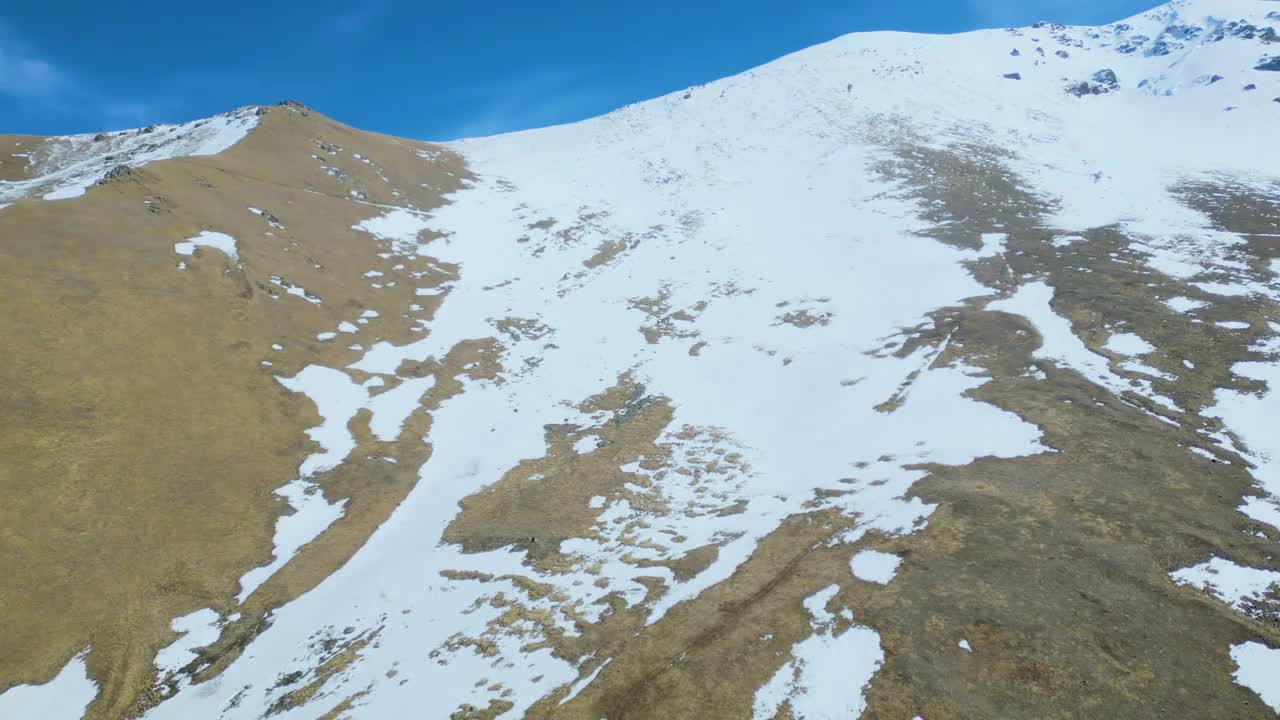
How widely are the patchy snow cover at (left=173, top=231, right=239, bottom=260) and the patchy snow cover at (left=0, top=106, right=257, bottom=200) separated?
2054cm

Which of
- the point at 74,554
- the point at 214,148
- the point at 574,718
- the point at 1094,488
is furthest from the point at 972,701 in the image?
the point at 214,148

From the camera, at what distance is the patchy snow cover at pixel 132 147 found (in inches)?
2393

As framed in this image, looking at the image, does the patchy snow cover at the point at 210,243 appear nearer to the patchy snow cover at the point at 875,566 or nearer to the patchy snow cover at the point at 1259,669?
the patchy snow cover at the point at 875,566

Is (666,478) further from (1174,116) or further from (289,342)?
(1174,116)

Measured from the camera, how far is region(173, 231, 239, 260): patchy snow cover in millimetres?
40250

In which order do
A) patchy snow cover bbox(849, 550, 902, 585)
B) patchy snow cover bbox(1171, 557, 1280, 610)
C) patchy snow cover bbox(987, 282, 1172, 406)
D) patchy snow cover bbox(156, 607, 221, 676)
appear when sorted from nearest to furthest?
patchy snow cover bbox(1171, 557, 1280, 610) < patchy snow cover bbox(849, 550, 902, 585) < patchy snow cover bbox(156, 607, 221, 676) < patchy snow cover bbox(987, 282, 1172, 406)

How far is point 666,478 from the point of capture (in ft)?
93.3

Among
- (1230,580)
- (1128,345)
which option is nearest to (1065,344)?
(1128,345)

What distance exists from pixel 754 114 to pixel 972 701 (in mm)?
97863

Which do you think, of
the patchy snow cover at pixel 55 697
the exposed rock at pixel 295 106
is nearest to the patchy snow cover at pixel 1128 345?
the patchy snow cover at pixel 55 697

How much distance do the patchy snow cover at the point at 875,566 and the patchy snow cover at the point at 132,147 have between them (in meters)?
66.5

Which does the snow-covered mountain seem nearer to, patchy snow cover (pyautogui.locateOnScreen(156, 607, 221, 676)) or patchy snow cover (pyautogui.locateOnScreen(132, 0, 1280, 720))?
patchy snow cover (pyautogui.locateOnScreen(156, 607, 221, 676))

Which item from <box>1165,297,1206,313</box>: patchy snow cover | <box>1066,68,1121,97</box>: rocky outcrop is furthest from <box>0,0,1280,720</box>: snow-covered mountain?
<box>1066,68,1121,97</box>: rocky outcrop

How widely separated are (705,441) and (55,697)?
2497 cm
